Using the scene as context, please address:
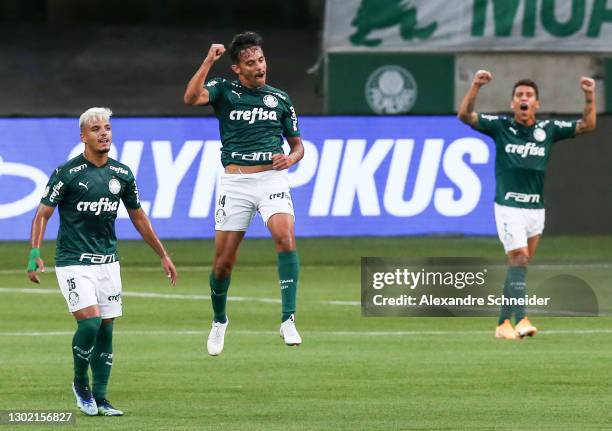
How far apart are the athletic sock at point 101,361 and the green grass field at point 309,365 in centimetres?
34

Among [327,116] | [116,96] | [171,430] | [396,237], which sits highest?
[171,430]

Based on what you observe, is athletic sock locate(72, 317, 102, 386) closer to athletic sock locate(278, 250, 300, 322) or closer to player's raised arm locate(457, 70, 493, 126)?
athletic sock locate(278, 250, 300, 322)

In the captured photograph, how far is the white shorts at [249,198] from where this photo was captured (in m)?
15.0

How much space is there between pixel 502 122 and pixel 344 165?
32.6ft

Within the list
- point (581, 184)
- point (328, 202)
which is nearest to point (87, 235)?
point (328, 202)

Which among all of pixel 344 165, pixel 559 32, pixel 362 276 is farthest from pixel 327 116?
pixel 559 32

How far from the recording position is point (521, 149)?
59.1 feet

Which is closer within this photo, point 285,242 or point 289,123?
point 285,242

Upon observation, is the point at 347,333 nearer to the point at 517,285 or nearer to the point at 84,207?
the point at 517,285

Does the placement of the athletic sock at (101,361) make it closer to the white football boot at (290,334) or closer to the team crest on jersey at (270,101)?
the white football boot at (290,334)

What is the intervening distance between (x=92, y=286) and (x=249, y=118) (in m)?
2.51

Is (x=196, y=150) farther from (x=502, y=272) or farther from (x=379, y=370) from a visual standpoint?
(x=379, y=370)

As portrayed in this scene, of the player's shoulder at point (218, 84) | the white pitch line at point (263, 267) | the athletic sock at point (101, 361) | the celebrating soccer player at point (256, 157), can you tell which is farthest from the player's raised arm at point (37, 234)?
the white pitch line at point (263, 267)

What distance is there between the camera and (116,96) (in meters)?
47.8
